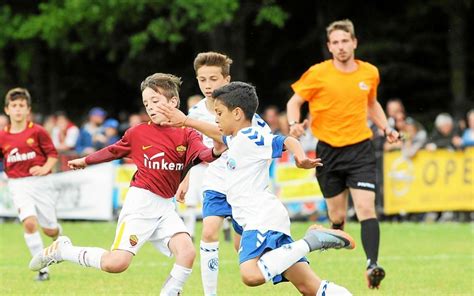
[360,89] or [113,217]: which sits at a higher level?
[360,89]

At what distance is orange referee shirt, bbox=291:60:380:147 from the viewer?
11180 mm

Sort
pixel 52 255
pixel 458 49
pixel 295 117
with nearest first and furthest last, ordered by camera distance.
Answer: pixel 52 255, pixel 295 117, pixel 458 49

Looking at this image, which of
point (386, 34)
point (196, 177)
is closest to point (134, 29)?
point (386, 34)

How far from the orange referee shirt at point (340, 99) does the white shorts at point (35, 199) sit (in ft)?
9.54

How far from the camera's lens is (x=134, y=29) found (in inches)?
1214

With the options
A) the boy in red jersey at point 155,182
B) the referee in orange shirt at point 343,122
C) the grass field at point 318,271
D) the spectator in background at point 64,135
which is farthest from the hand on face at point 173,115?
the spectator in background at point 64,135

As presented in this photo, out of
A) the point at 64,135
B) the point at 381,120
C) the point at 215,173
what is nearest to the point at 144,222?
the point at 215,173

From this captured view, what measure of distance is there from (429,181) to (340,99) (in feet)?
28.1

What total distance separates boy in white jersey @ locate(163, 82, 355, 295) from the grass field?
2465 mm

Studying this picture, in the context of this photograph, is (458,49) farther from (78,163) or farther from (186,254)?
(78,163)

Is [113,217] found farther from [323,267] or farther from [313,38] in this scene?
[313,38]

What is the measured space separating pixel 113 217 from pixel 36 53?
13.8 meters

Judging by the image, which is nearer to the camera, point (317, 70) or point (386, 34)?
point (317, 70)

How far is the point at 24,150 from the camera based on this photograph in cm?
1212
